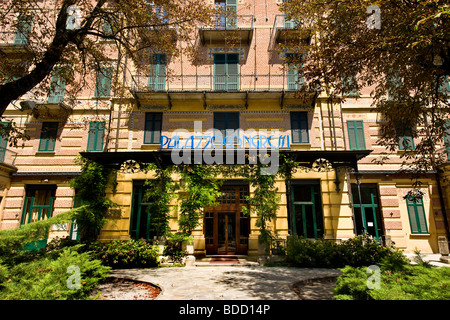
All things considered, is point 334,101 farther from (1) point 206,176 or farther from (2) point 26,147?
(2) point 26,147

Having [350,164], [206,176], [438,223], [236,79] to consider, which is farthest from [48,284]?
[438,223]

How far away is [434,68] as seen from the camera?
23.8 feet

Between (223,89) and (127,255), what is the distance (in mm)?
11025

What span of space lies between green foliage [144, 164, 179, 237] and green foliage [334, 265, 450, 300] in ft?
31.1

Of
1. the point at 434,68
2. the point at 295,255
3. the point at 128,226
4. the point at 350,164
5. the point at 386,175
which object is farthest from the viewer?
the point at 386,175

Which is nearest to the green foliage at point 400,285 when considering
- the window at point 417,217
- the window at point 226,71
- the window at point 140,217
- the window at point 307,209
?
the window at point 307,209

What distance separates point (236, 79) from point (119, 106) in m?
7.73

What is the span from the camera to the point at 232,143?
15602 millimetres

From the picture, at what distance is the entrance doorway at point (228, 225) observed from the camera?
49.5ft

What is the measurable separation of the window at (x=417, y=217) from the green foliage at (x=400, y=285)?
12.7 m

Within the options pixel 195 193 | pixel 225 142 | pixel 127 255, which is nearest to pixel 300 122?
pixel 225 142

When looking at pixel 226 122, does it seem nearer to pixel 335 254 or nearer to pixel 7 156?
pixel 335 254

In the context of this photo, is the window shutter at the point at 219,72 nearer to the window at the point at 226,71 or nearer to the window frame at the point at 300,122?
the window at the point at 226,71

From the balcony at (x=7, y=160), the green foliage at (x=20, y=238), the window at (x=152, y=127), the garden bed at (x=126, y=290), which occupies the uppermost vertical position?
the window at (x=152, y=127)
